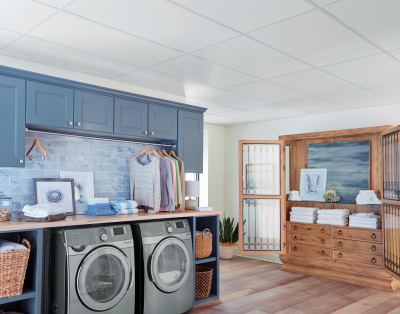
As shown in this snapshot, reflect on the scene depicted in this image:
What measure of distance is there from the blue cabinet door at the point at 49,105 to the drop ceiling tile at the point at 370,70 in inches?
97.7

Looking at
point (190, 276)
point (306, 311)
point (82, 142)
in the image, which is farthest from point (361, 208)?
point (82, 142)

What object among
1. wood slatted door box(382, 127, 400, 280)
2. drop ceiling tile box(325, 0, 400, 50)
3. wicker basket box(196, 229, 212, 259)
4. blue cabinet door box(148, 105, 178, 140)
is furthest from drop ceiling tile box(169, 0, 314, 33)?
wood slatted door box(382, 127, 400, 280)

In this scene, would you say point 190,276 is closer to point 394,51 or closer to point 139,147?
point 139,147

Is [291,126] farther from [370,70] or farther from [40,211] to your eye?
[40,211]

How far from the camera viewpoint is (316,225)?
5551 millimetres

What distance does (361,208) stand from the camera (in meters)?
5.46

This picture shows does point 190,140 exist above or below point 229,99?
below

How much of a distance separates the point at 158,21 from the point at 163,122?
175 cm

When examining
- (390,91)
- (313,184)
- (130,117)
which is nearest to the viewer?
(130,117)

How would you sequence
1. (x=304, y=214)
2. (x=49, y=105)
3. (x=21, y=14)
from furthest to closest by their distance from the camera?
(x=304, y=214)
(x=49, y=105)
(x=21, y=14)

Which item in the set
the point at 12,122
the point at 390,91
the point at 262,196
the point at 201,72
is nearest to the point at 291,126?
the point at 262,196

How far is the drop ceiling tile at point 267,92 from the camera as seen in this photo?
14.8 ft

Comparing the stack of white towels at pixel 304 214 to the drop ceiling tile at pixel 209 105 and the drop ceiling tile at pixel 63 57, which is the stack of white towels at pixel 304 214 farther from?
the drop ceiling tile at pixel 63 57

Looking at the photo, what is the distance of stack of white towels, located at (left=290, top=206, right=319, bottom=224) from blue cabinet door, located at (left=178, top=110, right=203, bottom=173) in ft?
6.26
